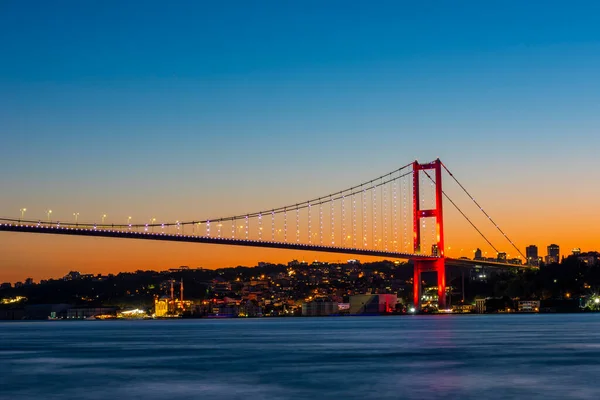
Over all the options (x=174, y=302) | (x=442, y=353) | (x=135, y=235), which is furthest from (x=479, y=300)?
(x=442, y=353)

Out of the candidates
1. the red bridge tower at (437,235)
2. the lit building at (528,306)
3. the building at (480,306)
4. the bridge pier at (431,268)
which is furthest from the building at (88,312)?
the bridge pier at (431,268)

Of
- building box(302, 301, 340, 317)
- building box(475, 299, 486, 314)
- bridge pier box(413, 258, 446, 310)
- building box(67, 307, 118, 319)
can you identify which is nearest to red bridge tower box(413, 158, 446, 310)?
bridge pier box(413, 258, 446, 310)

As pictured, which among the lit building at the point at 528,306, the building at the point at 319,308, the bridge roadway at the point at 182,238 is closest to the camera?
the bridge roadway at the point at 182,238

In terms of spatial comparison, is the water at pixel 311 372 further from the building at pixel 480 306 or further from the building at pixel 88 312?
the building at pixel 88 312

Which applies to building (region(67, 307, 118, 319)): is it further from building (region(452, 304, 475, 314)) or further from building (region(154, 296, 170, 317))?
building (region(452, 304, 475, 314))

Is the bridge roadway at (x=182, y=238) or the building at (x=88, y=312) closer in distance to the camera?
the bridge roadway at (x=182, y=238)

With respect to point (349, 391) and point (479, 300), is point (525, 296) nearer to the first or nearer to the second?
point (479, 300)

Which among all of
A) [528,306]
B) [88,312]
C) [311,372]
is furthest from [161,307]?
[311,372]

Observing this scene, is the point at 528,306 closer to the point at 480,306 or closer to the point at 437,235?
the point at 480,306
